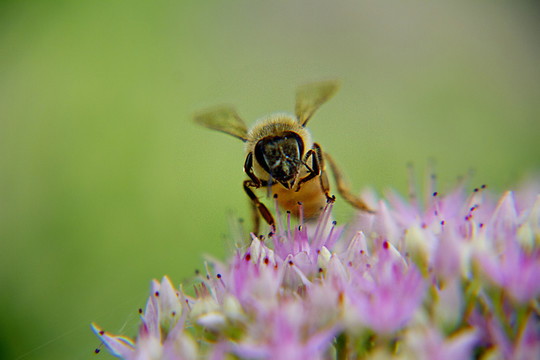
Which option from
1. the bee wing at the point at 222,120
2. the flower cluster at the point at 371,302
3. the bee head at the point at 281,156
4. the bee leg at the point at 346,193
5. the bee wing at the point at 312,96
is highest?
the bee wing at the point at 222,120

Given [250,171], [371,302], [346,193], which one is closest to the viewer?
[371,302]

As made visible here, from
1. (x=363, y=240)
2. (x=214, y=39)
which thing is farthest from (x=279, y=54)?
(x=363, y=240)

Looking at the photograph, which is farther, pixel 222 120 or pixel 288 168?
pixel 222 120

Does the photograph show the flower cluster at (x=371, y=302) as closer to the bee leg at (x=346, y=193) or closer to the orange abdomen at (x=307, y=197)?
the orange abdomen at (x=307, y=197)

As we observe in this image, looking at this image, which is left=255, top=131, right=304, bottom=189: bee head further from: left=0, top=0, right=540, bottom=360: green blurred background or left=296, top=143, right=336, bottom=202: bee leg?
left=0, top=0, right=540, bottom=360: green blurred background

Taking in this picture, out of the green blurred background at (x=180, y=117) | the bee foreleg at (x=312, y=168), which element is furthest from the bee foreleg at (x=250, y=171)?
the green blurred background at (x=180, y=117)

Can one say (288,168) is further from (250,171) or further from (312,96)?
(312,96)

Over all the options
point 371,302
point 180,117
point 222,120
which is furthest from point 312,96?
point 180,117

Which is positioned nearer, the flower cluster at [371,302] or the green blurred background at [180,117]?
the flower cluster at [371,302]

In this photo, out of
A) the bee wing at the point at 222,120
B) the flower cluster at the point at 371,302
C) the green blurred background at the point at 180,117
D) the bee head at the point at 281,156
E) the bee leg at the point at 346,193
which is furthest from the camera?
the green blurred background at the point at 180,117
